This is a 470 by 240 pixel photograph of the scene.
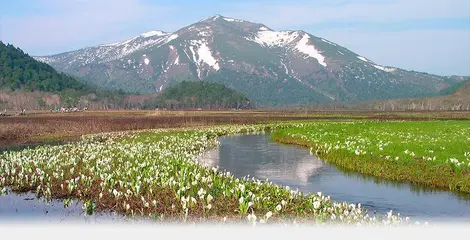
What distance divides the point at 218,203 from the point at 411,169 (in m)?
12.2

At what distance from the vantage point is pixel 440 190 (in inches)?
863

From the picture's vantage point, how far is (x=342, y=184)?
23.9 metres

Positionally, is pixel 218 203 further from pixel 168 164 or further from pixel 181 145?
pixel 181 145

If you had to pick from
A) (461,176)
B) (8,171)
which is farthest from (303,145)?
(8,171)

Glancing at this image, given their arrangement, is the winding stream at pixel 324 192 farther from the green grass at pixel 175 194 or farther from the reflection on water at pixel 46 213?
the green grass at pixel 175 194

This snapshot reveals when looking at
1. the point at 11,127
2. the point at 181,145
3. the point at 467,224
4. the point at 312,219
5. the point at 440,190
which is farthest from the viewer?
the point at 11,127

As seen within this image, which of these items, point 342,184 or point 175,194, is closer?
point 175,194

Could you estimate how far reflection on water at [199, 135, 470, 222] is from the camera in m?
18.4

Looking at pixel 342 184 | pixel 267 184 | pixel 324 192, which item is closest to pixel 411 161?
pixel 342 184

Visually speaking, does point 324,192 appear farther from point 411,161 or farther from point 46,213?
point 46,213

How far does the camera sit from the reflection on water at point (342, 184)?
18422 millimetres

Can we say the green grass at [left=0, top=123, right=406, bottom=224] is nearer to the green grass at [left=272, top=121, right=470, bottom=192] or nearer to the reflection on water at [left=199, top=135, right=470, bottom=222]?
the reflection on water at [left=199, top=135, right=470, bottom=222]

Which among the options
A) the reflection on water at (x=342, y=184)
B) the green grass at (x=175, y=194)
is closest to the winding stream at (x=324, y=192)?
the reflection on water at (x=342, y=184)

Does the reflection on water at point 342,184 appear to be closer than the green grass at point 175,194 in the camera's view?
No
